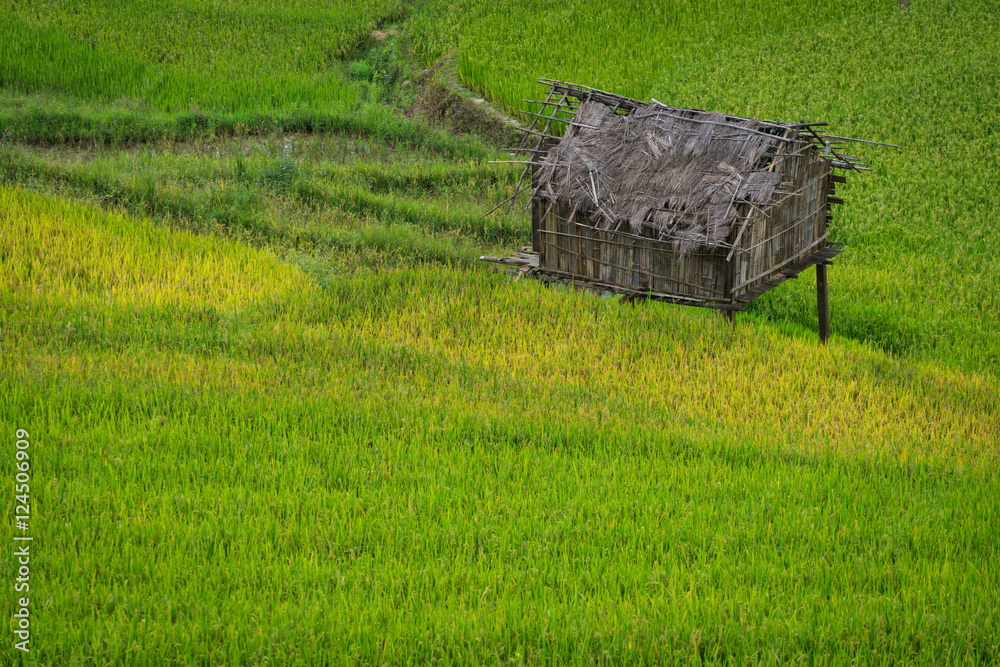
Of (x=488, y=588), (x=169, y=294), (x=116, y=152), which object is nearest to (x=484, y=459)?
(x=488, y=588)

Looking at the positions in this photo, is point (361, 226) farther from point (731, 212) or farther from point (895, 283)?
point (895, 283)

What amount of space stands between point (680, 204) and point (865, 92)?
8932 millimetres

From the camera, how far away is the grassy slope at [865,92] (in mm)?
10695

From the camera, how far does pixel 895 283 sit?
10.9 metres

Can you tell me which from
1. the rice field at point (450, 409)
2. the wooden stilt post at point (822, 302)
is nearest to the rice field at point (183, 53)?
the rice field at point (450, 409)

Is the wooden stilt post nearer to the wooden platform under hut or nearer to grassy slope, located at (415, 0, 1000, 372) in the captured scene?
the wooden platform under hut

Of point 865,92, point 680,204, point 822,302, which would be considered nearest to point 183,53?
point 680,204

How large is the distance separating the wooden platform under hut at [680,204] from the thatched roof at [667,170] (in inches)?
0.6

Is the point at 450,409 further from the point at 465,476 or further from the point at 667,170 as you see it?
the point at 667,170

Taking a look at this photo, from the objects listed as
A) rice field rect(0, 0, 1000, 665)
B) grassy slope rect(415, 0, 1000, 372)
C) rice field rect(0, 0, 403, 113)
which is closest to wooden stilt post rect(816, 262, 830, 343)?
rice field rect(0, 0, 1000, 665)

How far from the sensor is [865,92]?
15.8 m

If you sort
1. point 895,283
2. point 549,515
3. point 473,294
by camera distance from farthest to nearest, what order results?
point 895,283
point 473,294
point 549,515

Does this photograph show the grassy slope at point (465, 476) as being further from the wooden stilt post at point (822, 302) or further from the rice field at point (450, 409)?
the wooden stilt post at point (822, 302)

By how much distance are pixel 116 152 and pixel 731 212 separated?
35.5 feet
